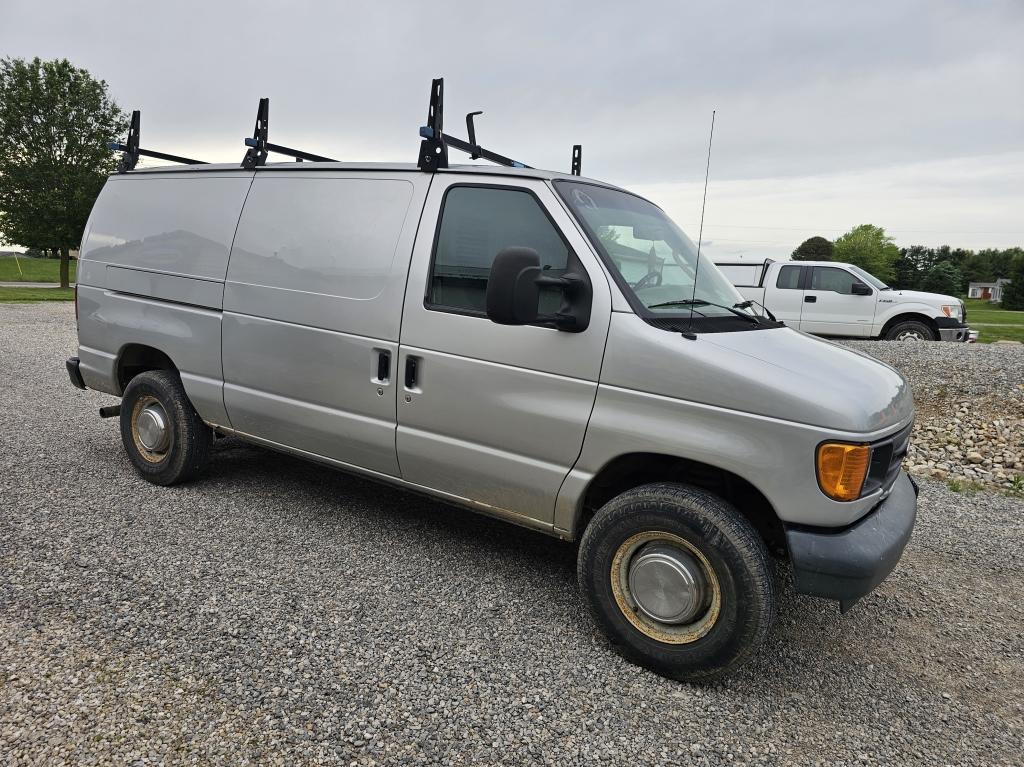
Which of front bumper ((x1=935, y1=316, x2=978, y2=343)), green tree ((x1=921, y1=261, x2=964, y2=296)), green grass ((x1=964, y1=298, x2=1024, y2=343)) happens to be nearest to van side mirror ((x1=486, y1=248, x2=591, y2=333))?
front bumper ((x1=935, y1=316, x2=978, y2=343))

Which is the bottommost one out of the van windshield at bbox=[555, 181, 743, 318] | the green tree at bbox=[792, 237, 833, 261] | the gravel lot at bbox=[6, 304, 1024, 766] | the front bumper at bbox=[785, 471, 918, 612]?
the gravel lot at bbox=[6, 304, 1024, 766]

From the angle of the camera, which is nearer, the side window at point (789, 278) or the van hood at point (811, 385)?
the van hood at point (811, 385)

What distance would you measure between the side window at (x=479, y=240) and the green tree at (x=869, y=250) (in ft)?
309

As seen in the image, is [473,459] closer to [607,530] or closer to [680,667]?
[607,530]

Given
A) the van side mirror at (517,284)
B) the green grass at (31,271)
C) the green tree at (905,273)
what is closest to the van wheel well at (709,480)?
the van side mirror at (517,284)

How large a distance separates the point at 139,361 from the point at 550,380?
3445mm

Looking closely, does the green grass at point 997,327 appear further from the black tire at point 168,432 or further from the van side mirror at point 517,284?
the black tire at point 168,432

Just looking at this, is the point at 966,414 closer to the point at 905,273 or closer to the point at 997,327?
the point at 997,327

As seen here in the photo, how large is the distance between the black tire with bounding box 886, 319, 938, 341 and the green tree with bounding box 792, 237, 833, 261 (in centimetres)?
7323

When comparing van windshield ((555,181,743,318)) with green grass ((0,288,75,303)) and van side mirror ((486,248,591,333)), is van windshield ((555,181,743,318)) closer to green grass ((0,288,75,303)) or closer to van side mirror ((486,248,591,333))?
van side mirror ((486,248,591,333))

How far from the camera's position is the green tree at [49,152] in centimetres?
2545

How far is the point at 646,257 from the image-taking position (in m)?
3.38

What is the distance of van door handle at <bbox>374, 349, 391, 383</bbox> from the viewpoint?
3.60 m

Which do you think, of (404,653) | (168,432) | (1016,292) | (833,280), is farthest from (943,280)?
(404,653)
